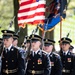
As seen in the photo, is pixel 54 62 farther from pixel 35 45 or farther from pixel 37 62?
pixel 35 45

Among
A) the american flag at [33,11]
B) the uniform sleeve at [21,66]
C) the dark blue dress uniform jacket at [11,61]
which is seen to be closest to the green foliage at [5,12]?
the american flag at [33,11]

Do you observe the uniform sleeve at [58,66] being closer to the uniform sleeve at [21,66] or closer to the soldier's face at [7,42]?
the uniform sleeve at [21,66]

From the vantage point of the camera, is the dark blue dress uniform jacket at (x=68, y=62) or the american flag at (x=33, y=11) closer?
the dark blue dress uniform jacket at (x=68, y=62)

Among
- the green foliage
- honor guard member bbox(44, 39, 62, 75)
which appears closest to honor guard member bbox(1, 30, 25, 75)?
honor guard member bbox(44, 39, 62, 75)

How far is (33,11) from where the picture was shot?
34.1 ft

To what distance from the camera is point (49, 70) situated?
814cm

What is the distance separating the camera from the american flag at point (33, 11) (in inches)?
404

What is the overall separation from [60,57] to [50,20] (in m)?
2.90

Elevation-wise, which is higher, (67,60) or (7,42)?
(7,42)

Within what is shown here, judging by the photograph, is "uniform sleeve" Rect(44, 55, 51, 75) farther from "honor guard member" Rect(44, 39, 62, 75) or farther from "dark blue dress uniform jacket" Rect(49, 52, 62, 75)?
"dark blue dress uniform jacket" Rect(49, 52, 62, 75)

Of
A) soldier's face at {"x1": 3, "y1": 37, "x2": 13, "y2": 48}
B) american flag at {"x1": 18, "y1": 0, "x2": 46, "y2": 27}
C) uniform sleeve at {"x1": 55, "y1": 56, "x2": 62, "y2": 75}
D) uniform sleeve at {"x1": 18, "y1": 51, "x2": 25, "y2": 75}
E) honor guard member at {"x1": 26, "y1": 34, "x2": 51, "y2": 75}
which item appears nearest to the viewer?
soldier's face at {"x1": 3, "y1": 37, "x2": 13, "y2": 48}

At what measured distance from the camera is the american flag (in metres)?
10.3

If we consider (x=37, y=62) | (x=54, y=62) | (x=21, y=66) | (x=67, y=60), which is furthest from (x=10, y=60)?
(x=67, y=60)

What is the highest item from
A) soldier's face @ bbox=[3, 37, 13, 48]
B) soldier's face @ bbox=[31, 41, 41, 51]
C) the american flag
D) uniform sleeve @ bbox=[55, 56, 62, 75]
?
the american flag
